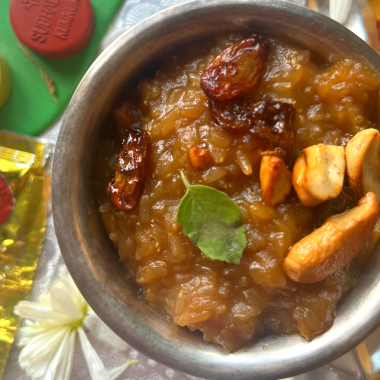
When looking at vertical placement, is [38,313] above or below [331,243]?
below

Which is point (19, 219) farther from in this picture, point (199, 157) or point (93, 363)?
point (199, 157)

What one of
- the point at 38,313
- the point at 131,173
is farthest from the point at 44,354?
the point at 131,173

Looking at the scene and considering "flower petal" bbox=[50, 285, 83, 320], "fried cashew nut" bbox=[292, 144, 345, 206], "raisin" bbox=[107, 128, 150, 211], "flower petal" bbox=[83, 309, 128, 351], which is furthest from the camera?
"flower petal" bbox=[83, 309, 128, 351]

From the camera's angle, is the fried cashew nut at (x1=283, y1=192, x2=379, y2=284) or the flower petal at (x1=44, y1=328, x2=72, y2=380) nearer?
the fried cashew nut at (x1=283, y1=192, x2=379, y2=284)

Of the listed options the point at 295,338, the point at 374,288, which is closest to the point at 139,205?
the point at 295,338

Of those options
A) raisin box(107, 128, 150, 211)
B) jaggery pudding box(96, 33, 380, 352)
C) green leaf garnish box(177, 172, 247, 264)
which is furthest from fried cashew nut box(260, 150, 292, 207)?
raisin box(107, 128, 150, 211)

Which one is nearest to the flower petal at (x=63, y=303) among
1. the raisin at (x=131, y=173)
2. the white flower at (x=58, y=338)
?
the white flower at (x=58, y=338)

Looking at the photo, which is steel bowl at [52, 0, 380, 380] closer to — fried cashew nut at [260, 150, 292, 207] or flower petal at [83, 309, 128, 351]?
fried cashew nut at [260, 150, 292, 207]
